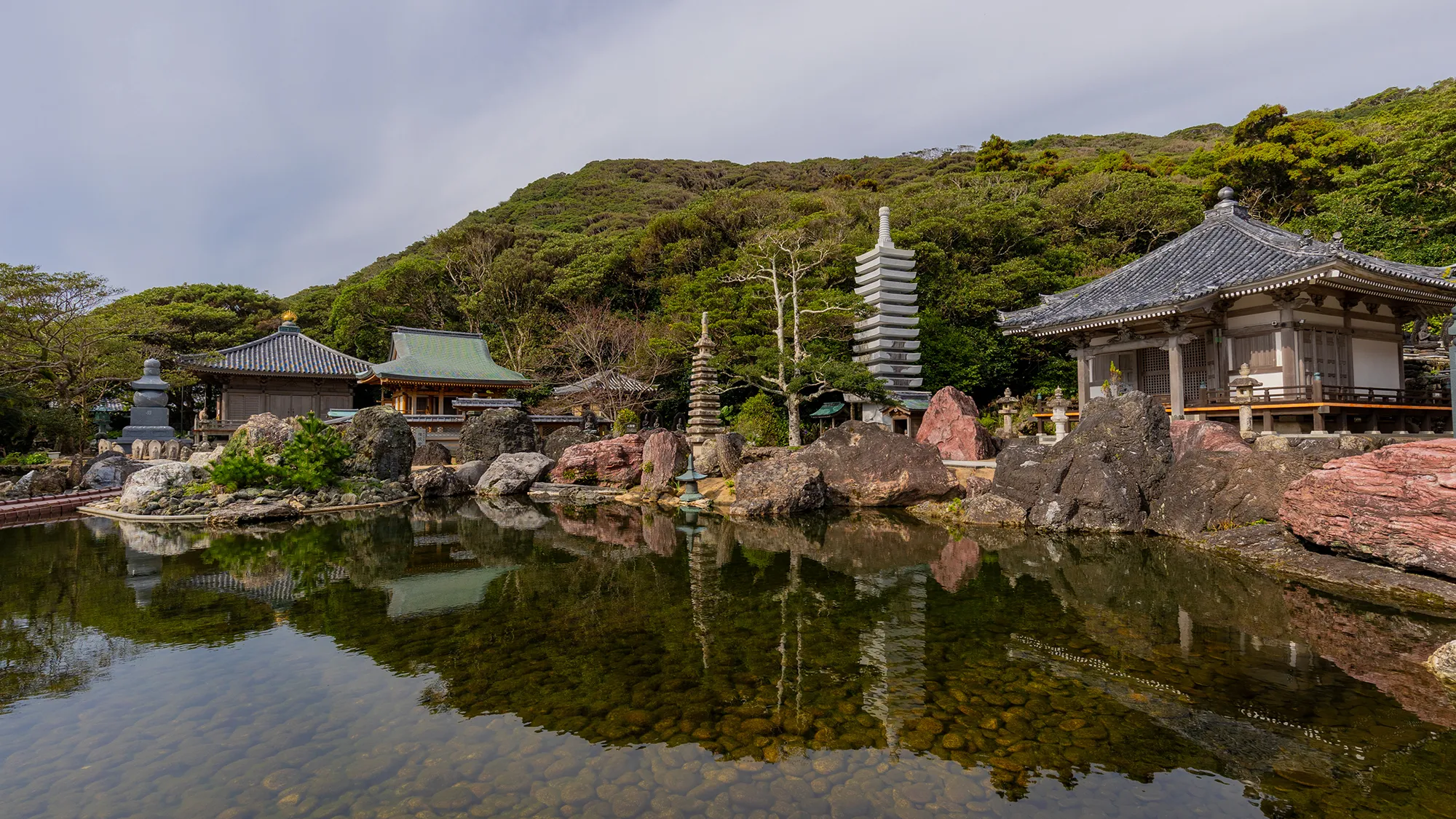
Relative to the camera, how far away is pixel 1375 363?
16.2 meters

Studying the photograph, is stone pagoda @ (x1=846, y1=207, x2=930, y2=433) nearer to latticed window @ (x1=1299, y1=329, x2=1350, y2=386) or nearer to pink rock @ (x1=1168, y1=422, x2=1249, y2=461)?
pink rock @ (x1=1168, y1=422, x2=1249, y2=461)

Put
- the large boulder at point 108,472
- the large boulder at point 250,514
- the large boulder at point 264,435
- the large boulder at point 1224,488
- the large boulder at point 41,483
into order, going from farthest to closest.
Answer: the large boulder at point 108,472 → the large boulder at point 41,483 → the large boulder at point 264,435 → the large boulder at point 250,514 → the large boulder at point 1224,488

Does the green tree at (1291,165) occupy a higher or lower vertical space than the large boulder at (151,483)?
higher

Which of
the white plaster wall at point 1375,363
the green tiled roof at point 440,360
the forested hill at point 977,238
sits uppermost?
the forested hill at point 977,238

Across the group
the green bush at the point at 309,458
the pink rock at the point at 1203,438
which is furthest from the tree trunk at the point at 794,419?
the green bush at the point at 309,458

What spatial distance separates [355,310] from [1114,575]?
4061 cm

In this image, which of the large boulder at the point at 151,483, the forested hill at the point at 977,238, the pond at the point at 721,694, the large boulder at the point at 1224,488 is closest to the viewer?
the pond at the point at 721,694

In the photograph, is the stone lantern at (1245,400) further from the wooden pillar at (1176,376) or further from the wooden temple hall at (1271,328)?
the wooden pillar at (1176,376)

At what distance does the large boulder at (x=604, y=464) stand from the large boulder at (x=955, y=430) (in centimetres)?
752

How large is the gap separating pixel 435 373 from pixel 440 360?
165cm

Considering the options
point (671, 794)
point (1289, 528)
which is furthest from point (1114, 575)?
point (671, 794)

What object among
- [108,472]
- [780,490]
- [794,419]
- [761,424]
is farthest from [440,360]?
[780,490]

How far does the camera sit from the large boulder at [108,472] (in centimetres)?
1794

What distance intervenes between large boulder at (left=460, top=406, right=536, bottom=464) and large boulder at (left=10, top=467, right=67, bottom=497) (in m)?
9.81
